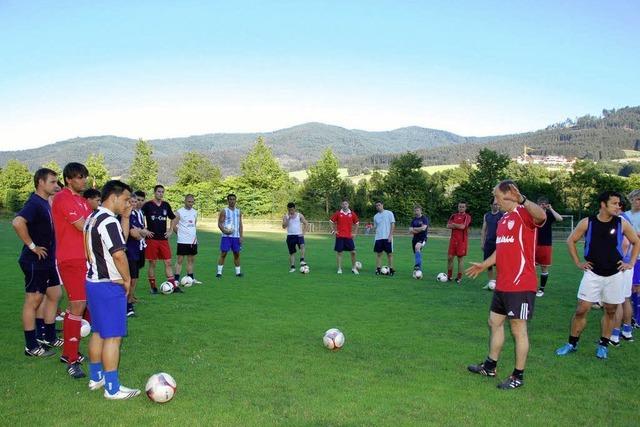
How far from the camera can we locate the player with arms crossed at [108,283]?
16.8ft

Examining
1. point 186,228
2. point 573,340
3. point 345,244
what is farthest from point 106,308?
point 345,244

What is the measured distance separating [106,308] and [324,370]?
99.7 inches

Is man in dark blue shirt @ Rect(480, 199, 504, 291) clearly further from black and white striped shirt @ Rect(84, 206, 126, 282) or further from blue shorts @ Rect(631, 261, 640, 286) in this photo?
black and white striped shirt @ Rect(84, 206, 126, 282)

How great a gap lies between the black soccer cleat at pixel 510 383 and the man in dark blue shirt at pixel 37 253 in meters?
5.44

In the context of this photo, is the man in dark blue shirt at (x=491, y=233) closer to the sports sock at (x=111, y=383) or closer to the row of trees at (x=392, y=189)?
the sports sock at (x=111, y=383)

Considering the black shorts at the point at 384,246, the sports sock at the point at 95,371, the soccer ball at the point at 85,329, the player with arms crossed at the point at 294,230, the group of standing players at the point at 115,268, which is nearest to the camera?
the group of standing players at the point at 115,268

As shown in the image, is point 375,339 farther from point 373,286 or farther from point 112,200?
point 373,286

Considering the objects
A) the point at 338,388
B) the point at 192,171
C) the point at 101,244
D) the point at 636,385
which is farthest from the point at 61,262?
the point at 192,171

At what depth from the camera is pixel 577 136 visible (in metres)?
196

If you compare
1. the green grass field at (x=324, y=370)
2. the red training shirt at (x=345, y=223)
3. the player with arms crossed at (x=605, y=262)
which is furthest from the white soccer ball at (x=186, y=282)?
the player with arms crossed at (x=605, y=262)

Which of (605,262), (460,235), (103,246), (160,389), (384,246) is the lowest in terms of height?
(384,246)

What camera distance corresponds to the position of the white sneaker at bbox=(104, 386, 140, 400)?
17.0 ft

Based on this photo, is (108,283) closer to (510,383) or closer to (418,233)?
(510,383)

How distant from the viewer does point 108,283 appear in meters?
5.16
